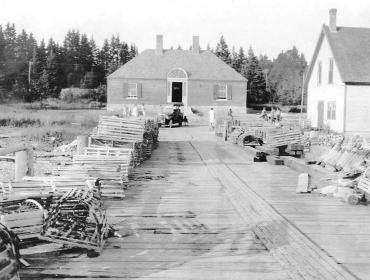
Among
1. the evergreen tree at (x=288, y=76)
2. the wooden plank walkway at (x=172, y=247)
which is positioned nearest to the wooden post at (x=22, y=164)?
the wooden plank walkway at (x=172, y=247)

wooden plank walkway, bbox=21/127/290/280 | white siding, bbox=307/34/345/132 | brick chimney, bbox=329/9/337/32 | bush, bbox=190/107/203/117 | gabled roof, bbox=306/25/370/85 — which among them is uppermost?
brick chimney, bbox=329/9/337/32

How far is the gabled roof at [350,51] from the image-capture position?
32562 mm

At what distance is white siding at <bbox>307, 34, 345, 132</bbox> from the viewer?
1288 inches

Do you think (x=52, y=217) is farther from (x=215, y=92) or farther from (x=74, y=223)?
(x=215, y=92)

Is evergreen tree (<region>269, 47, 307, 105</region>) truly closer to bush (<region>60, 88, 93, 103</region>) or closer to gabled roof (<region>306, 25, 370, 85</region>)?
bush (<region>60, 88, 93, 103</region>)

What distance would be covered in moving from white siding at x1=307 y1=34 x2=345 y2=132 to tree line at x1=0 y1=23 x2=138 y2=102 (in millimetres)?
43638

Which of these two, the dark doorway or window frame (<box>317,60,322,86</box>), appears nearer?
window frame (<box>317,60,322,86</box>)

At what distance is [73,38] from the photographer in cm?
10081

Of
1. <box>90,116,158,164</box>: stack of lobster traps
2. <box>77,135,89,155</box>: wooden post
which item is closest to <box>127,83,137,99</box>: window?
<box>90,116,158,164</box>: stack of lobster traps

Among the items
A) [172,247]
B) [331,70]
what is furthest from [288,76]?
[172,247]

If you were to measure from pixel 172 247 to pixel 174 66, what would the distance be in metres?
46.7

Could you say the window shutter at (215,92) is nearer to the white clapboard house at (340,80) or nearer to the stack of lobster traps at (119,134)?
the white clapboard house at (340,80)

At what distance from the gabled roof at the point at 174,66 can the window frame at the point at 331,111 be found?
1819cm

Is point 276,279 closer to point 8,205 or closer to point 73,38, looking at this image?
point 8,205
